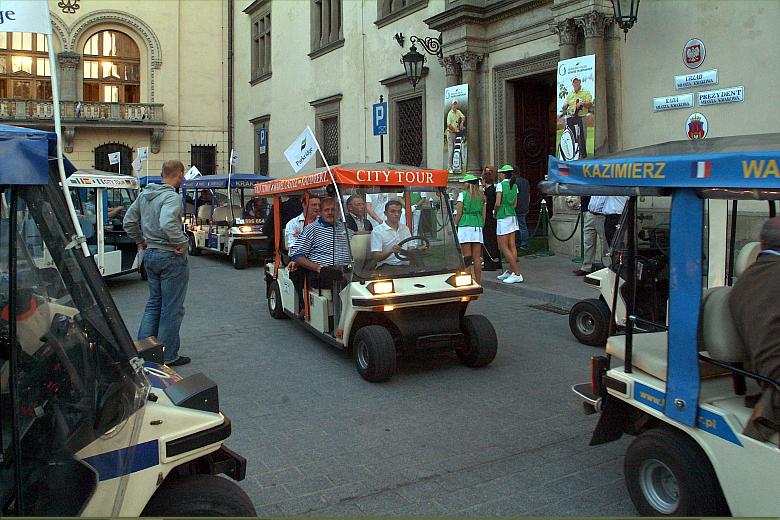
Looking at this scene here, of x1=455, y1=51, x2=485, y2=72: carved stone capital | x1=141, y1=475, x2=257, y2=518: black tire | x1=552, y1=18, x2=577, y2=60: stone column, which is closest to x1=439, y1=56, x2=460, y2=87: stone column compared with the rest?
x1=455, y1=51, x2=485, y2=72: carved stone capital

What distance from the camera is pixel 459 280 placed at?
606 cm

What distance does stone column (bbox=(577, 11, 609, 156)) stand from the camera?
11531 mm

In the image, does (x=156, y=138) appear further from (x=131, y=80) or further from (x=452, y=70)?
(x=452, y=70)

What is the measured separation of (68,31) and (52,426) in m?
30.9

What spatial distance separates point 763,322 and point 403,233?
3.82 metres

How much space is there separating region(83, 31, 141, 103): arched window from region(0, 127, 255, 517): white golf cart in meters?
30.3

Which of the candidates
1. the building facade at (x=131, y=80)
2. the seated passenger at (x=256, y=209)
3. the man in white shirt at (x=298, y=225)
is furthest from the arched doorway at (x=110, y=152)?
the man in white shirt at (x=298, y=225)

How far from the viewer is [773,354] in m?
2.70

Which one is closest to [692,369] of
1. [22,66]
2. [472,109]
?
[472,109]

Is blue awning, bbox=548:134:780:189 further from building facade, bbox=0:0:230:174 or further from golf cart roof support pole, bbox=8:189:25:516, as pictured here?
building facade, bbox=0:0:230:174

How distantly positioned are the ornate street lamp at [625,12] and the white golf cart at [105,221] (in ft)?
27.3

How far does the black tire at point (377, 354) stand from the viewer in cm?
560

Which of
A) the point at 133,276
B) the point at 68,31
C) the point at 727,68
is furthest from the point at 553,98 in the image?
the point at 68,31

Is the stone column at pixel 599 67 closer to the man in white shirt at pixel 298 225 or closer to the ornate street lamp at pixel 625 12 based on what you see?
the ornate street lamp at pixel 625 12
